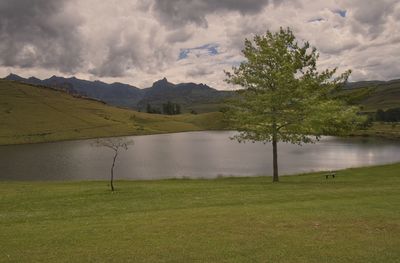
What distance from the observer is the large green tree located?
36781 millimetres

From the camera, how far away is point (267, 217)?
2009 cm

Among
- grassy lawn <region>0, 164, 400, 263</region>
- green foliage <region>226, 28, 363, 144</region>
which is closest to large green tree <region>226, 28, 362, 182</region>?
green foliage <region>226, 28, 363, 144</region>

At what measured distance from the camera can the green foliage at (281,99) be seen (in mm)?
36781

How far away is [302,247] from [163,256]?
550 centimetres

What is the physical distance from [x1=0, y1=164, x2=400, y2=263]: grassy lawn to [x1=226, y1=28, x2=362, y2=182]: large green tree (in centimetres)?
918

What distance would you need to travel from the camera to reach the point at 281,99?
36875 mm

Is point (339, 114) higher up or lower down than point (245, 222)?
higher up

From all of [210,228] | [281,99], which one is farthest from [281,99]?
[210,228]

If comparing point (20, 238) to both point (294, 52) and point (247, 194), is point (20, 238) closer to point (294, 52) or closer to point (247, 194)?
point (247, 194)

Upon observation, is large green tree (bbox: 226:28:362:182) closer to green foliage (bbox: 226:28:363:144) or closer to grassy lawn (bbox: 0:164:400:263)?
green foliage (bbox: 226:28:363:144)

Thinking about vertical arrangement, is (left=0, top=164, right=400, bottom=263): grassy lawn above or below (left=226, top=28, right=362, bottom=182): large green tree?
below

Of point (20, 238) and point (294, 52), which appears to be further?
point (294, 52)

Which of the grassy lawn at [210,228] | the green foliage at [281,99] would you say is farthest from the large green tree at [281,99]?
the grassy lawn at [210,228]

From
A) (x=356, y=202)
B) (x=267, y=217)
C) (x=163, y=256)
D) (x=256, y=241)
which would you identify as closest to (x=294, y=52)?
(x=356, y=202)
